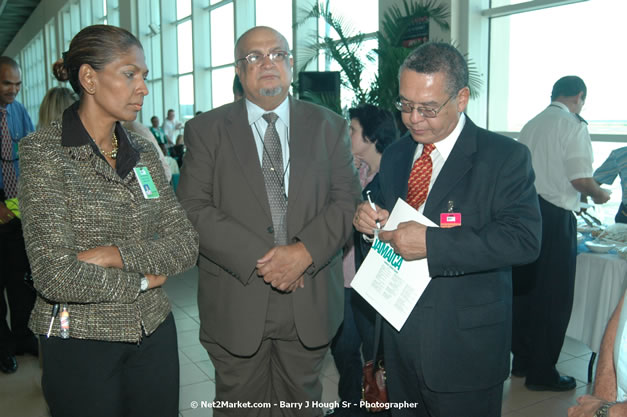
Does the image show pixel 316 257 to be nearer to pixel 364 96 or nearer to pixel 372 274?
pixel 372 274

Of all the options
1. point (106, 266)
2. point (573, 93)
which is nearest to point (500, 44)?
point (573, 93)

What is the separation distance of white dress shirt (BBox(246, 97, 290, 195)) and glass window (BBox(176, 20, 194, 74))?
10.8 meters

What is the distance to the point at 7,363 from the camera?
3.43 m

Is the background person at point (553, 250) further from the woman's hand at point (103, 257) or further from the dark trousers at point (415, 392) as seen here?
the woman's hand at point (103, 257)

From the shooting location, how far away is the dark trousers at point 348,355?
2.78 meters

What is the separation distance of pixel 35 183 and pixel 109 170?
7.8 inches

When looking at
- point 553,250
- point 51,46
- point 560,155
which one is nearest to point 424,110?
point 553,250

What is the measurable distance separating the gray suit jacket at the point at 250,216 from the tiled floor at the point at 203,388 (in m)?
1.15

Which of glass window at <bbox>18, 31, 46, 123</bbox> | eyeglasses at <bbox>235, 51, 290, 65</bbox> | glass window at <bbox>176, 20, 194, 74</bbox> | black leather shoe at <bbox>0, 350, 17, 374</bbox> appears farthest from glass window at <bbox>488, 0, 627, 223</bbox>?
glass window at <bbox>18, 31, 46, 123</bbox>

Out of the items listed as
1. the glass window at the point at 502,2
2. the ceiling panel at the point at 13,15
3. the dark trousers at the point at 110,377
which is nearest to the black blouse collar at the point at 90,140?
the dark trousers at the point at 110,377

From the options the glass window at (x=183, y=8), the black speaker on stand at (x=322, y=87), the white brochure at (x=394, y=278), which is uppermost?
the glass window at (x=183, y=8)

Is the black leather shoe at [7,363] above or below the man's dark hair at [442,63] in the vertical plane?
below

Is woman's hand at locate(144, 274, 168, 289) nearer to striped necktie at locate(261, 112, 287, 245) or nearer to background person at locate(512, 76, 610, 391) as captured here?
striped necktie at locate(261, 112, 287, 245)

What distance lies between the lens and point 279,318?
2.04m
